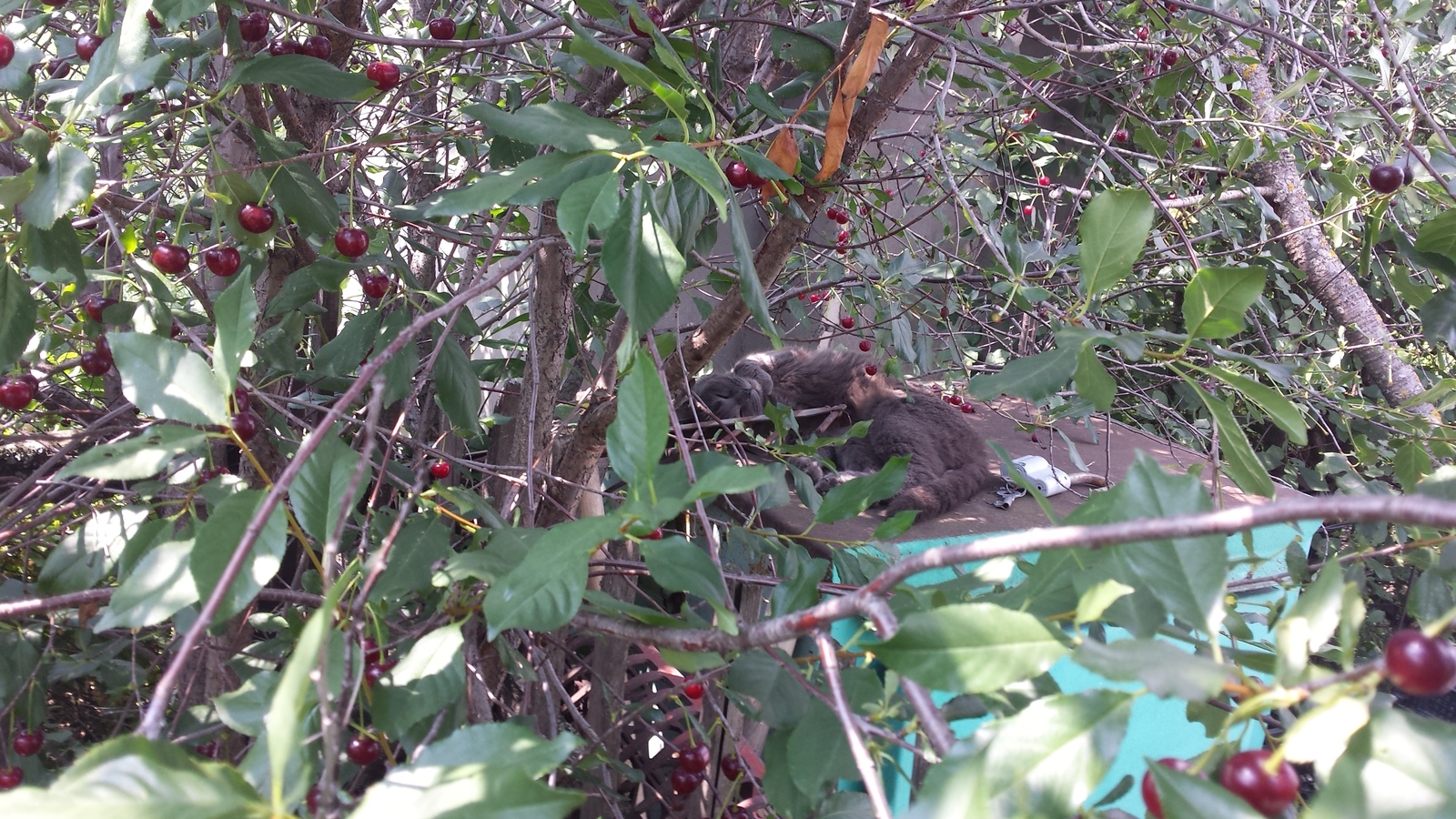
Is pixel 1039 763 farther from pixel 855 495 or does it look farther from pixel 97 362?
pixel 97 362

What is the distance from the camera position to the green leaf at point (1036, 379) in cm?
74

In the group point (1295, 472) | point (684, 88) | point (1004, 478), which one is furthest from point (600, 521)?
point (1295, 472)

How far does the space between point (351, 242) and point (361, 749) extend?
2.15 ft

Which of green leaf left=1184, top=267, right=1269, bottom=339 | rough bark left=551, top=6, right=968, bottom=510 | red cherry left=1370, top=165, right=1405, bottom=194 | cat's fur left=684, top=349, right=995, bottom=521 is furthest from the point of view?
cat's fur left=684, top=349, right=995, bottom=521

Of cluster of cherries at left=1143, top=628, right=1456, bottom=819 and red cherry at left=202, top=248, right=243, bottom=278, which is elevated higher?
red cherry at left=202, top=248, right=243, bottom=278

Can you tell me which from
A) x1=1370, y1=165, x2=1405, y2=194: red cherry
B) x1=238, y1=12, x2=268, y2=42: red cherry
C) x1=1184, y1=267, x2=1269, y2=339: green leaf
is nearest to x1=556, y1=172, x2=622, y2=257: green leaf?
x1=1184, y1=267, x2=1269, y2=339: green leaf

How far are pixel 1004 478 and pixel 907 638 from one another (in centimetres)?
233

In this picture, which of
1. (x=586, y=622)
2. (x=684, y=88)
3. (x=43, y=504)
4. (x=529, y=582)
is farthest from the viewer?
(x=43, y=504)

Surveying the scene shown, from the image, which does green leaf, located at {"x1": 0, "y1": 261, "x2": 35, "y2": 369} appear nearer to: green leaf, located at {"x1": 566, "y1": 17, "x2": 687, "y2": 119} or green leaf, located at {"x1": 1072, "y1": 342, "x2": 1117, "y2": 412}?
green leaf, located at {"x1": 566, "y1": 17, "x2": 687, "y2": 119}

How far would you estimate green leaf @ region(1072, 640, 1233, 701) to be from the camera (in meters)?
0.39

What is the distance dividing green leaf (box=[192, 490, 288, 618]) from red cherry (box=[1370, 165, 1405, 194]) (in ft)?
4.11

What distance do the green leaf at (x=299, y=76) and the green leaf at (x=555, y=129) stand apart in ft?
1.01

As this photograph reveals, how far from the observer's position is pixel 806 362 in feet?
10.7

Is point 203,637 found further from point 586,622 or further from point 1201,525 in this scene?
point 1201,525
